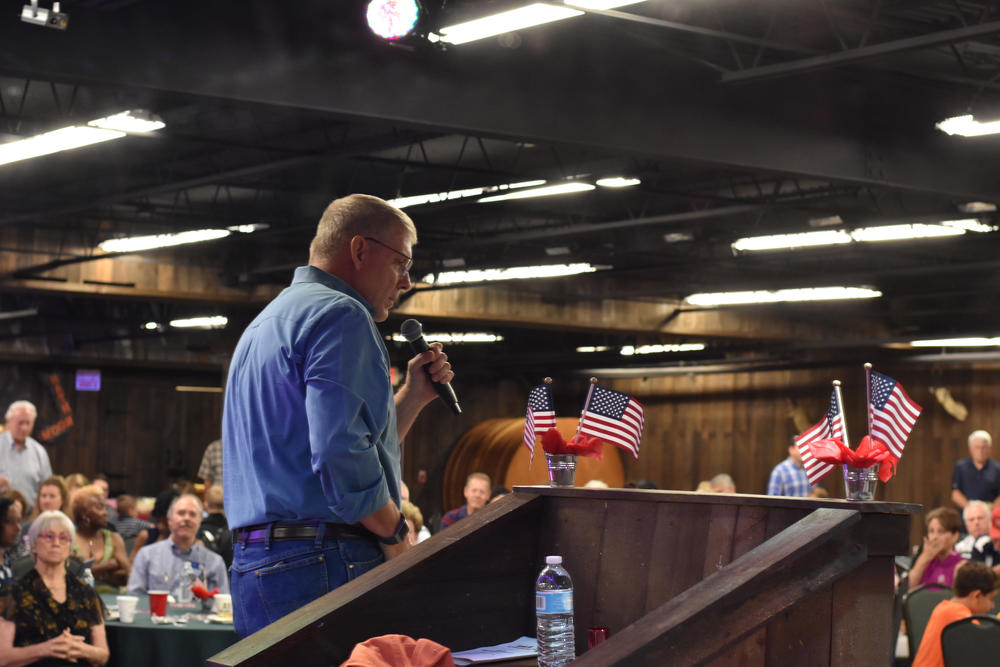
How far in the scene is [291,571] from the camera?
235cm

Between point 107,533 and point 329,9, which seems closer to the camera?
point 329,9

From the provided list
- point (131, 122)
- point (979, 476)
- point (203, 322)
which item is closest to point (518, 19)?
point (131, 122)

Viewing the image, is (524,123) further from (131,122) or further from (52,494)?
(52,494)

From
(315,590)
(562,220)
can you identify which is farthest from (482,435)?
(315,590)

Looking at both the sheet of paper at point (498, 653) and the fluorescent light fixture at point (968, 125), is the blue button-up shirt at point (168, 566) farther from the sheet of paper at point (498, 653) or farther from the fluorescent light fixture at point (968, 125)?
the fluorescent light fixture at point (968, 125)

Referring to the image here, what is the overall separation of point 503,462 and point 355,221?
20359 millimetres

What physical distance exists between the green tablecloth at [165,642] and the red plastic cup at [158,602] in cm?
6

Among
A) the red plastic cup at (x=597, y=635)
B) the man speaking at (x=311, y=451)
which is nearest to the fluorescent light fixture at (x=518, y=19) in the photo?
the man speaking at (x=311, y=451)

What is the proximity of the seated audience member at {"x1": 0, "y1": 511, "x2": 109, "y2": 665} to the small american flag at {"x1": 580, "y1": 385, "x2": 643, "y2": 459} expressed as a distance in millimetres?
3826

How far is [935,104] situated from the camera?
10352 millimetres

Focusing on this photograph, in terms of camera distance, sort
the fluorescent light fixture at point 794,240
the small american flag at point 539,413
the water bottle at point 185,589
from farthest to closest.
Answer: the fluorescent light fixture at point 794,240 < the water bottle at point 185,589 < the small american flag at point 539,413

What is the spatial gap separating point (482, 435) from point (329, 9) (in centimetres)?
1649

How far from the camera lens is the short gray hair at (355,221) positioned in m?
2.53

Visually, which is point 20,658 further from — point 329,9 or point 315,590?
point 329,9
